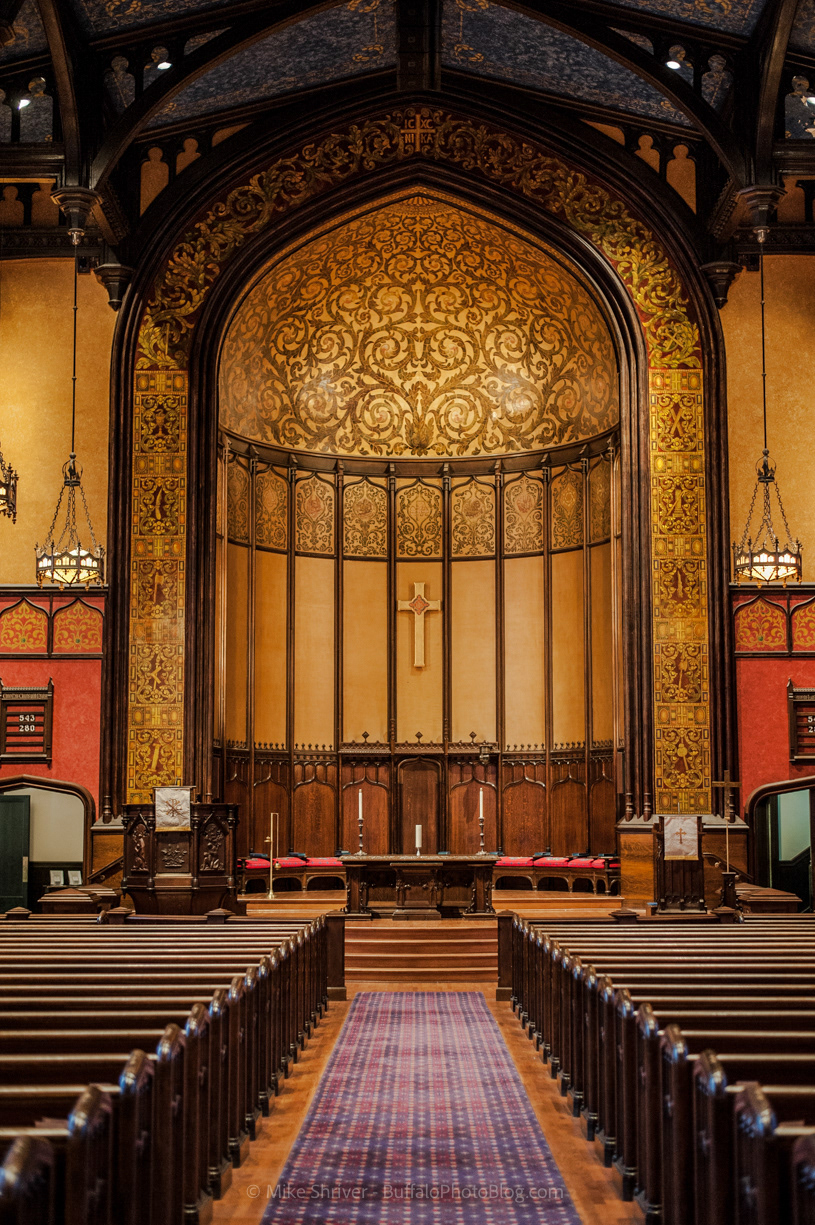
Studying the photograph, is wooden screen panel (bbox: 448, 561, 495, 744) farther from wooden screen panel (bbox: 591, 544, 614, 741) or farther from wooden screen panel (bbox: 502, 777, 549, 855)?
wooden screen panel (bbox: 591, 544, 614, 741)

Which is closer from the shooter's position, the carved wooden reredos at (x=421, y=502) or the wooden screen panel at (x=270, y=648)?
the carved wooden reredos at (x=421, y=502)

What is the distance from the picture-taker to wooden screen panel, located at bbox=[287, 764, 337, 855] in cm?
1728

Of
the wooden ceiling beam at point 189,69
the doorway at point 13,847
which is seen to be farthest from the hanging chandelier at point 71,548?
the doorway at point 13,847

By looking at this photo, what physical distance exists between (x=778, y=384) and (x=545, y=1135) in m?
11.4

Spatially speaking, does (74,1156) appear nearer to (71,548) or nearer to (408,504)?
(71,548)

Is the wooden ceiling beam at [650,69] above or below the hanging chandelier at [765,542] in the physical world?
above

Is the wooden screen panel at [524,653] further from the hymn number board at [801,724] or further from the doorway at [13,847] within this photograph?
the doorway at [13,847]

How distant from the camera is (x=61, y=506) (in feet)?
49.6

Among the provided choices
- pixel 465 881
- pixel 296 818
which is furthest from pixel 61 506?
pixel 465 881

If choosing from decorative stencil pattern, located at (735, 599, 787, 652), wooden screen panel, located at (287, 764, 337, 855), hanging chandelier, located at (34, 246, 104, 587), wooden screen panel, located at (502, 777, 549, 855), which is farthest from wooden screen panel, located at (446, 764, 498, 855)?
hanging chandelier, located at (34, 246, 104, 587)

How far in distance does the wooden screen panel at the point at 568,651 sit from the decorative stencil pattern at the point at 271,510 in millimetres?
3819

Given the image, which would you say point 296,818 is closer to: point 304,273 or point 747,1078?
point 304,273

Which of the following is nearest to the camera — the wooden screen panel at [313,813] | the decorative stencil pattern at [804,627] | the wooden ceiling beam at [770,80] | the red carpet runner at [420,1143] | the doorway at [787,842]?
the red carpet runner at [420,1143]

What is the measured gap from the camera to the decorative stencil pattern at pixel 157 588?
14.8m
